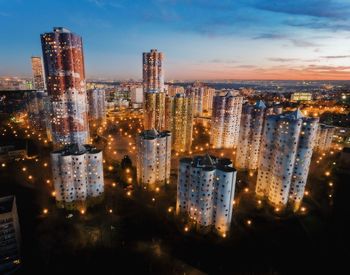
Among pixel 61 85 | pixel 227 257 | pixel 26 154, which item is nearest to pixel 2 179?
pixel 26 154

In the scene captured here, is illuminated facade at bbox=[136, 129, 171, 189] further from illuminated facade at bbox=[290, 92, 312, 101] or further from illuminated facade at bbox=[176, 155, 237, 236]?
illuminated facade at bbox=[290, 92, 312, 101]

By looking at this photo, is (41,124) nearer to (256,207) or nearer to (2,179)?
(2,179)

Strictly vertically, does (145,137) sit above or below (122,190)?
above

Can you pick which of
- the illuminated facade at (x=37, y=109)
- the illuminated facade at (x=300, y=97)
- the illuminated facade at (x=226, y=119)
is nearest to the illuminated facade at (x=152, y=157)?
the illuminated facade at (x=226, y=119)

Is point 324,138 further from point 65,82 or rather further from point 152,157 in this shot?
point 65,82

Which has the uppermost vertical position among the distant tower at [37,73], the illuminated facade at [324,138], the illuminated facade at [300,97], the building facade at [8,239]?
the distant tower at [37,73]

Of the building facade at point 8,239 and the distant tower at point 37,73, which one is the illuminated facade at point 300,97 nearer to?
the building facade at point 8,239
